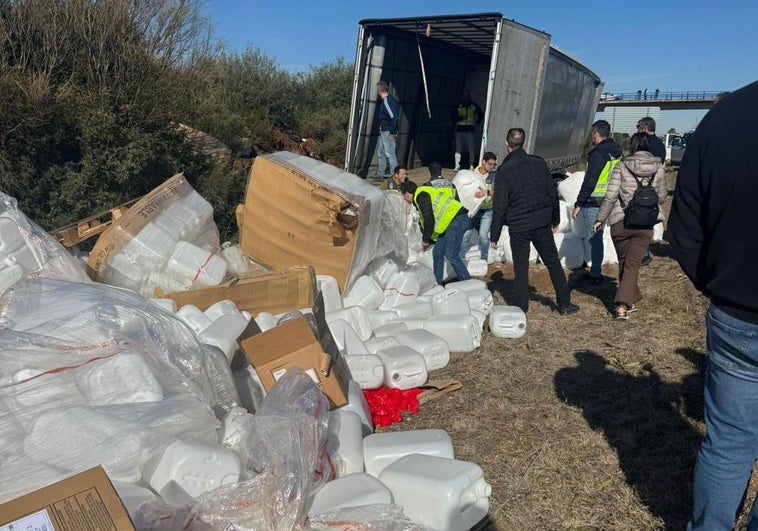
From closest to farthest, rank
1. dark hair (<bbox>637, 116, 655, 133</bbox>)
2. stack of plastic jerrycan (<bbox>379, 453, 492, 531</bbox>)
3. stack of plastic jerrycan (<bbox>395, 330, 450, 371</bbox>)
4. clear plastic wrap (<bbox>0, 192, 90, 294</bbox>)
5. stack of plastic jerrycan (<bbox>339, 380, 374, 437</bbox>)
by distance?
stack of plastic jerrycan (<bbox>379, 453, 492, 531</bbox>) → stack of plastic jerrycan (<bbox>339, 380, 374, 437</bbox>) → clear plastic wrap (<bbox>0, 192, 90, 294</bbox>) → stack of plastic jerrycan (<bbox>395, 330, 450, 371</bbox>) → dark hair (<bbox>637, 116, 655, 133</bbox>)

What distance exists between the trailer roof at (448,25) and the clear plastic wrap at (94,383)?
667 cm

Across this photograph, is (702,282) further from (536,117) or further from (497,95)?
(536,117)

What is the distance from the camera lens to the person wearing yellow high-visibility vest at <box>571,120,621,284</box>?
19.9ft

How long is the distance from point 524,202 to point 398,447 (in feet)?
9.89

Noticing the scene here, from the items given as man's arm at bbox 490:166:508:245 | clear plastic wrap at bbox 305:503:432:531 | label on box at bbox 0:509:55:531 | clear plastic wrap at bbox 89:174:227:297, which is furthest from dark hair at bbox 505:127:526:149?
label on box at bbox 0:509:55:531

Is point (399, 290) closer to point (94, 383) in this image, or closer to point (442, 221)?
point (442, 221)

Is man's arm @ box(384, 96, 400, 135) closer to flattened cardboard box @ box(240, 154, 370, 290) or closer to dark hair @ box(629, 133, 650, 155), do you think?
flattened cardboard box @ box(240, 154, 370, 290)

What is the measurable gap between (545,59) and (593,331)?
5140mm

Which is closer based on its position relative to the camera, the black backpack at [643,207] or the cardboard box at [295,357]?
the cardboard box at [295,357]

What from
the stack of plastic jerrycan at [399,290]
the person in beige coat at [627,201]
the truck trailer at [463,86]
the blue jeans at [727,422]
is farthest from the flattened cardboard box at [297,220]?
the truck trailer at [463,86]

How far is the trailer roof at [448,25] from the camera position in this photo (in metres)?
8.89

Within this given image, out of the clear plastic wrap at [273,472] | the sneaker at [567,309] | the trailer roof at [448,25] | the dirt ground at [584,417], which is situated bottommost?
the dirt ground at [584,417]

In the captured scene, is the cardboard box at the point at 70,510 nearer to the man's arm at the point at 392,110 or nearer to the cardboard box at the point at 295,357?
the cardboard box at the point at 295,357

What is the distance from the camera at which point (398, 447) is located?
2.78m
